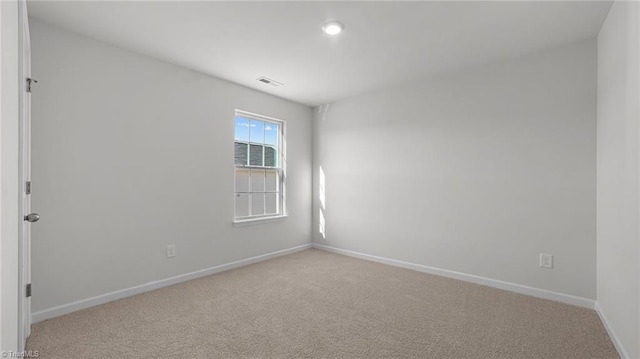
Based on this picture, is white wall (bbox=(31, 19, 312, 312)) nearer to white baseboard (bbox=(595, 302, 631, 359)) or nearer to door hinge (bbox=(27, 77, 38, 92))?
door hinge (bbox=(27, 77, 38, 92))

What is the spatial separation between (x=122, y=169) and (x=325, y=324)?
2371 millimetres

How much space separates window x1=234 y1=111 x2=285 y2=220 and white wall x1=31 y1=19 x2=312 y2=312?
222 millimetres

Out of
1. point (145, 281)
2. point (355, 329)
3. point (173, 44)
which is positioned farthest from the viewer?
point (145, 281)

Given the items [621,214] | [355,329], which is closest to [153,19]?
[355,329]

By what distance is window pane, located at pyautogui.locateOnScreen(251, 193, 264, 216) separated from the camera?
414cm

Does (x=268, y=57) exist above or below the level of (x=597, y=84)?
above

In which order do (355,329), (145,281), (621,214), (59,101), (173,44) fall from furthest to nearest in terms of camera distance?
(145,281) → (173,44) → (59,101) → (355,329) → (621,214)

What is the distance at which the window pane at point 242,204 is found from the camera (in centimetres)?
393

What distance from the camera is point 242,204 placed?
13.1 feet

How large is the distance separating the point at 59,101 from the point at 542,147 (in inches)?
174

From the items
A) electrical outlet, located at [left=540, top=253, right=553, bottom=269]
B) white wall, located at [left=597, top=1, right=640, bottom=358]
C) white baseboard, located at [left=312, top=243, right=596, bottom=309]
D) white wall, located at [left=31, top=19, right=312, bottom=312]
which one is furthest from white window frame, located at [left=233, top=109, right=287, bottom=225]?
white wall, located at [left=597, top=1, right=640, bottom=358]

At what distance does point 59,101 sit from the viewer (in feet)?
8.02

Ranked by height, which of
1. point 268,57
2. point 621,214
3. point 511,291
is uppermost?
point 268,57

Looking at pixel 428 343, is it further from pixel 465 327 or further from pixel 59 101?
pixel 59 101
